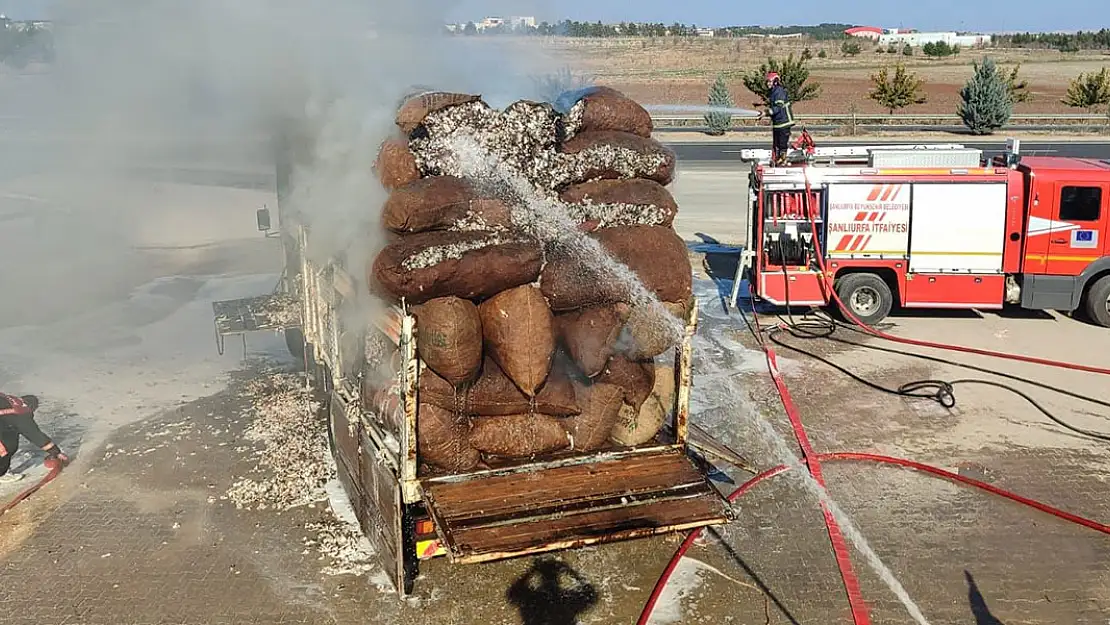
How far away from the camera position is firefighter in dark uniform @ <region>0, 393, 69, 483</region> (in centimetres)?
758

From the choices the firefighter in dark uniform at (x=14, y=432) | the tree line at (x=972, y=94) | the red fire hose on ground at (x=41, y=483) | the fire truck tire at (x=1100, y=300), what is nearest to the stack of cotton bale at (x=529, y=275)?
the red fire hose on ground at (x=41, y=483)

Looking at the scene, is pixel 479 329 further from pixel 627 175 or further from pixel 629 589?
pixel 629 589

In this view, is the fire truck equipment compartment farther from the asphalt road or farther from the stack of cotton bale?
the asphalt road

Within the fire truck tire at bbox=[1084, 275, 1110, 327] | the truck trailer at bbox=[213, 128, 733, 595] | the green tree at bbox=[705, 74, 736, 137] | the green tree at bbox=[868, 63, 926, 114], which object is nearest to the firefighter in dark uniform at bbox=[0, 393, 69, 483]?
the truck trailer at bbox=[213, 128, 733, 595]

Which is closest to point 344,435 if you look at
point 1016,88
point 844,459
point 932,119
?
point 844,459

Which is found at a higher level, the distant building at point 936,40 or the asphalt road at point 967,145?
the distant building at point 936,40

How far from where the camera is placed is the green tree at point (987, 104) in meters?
36.2

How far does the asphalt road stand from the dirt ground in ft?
13.8

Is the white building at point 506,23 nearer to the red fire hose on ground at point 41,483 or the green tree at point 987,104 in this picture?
the red fire hose on ground at point 41,483

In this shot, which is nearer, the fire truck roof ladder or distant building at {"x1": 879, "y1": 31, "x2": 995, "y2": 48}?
the fire truck roof ladder

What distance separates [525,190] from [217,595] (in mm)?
3397

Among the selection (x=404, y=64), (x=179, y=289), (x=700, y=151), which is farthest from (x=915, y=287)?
(x=700, y=151)

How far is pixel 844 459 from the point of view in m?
8.25

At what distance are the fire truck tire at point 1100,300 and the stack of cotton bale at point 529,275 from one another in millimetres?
8691
